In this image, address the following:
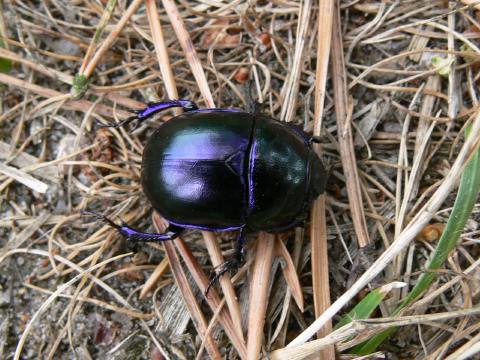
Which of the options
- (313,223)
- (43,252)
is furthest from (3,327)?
(313,223)

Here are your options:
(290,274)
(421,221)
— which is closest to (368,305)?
(290,274)

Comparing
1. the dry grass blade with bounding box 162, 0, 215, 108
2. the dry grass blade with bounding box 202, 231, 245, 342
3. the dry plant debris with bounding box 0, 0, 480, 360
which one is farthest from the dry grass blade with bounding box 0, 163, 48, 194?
the dry grass blade with bounding box 162, 0, 215, 108

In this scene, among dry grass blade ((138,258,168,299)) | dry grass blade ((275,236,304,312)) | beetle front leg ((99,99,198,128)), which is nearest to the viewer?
dry grass blade ((275,236,304,312))

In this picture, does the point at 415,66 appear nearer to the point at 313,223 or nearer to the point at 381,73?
the point at 381,73

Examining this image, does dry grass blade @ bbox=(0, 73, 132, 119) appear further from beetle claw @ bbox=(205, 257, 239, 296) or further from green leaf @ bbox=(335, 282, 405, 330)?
green leaf @ bbox=(335, 282, 405, 330)

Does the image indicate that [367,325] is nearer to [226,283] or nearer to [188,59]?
[226,283]

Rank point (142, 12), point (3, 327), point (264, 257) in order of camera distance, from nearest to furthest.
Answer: point (264, 257), point (3, 327), point (142, 12)
